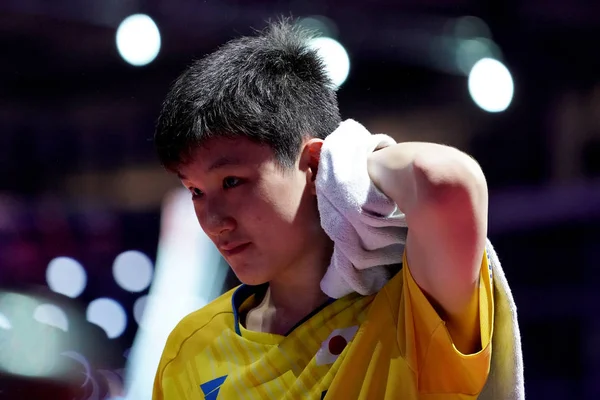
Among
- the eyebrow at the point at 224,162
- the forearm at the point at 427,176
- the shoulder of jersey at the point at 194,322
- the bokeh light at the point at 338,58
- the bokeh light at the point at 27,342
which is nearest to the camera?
the forearm at the point at 427,176

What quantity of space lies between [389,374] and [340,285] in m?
0.16

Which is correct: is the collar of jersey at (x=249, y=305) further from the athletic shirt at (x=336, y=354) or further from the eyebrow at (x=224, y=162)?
the eyebrow at (x=224, y=162)

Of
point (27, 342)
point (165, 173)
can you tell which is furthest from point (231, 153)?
point (27, 342)

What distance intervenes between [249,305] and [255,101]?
0.39 m

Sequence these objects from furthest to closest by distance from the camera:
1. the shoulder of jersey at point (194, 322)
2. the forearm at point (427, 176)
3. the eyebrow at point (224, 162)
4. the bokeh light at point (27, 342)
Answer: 1. the bokeh light at point (27, 342)
2. the shoulder of jersey at point (194, 322)
3. the eyebrow at point (224, 162)
4. the forearm at point (427, 176)

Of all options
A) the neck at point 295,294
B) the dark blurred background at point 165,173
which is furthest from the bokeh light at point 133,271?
the neck at point 295,294

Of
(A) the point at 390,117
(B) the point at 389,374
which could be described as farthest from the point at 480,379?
(A) the point at 390,117

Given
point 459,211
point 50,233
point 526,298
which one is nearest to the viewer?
point 459,211

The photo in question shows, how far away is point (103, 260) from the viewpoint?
6.50 feet

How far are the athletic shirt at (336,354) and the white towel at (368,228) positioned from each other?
39 millimetres

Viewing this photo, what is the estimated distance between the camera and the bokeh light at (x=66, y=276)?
1.93 metres

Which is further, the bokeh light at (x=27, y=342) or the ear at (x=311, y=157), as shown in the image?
the bokeh light at (x=27, y=342)

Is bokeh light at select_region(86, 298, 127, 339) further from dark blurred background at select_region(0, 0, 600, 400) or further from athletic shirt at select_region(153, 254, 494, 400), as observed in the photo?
athletic shirt at select_region(153, 254, 494, 400)

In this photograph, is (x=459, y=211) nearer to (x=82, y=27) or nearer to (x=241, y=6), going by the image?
(x=241, y=6)
